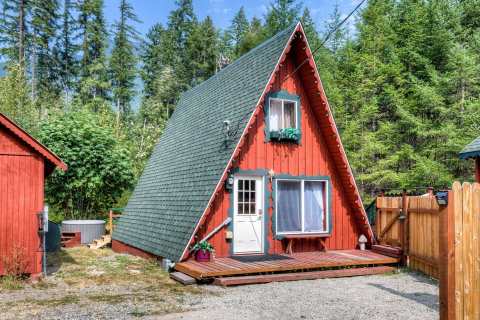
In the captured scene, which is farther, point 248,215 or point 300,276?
point 248,215

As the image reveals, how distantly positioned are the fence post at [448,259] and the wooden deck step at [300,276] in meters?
5.16

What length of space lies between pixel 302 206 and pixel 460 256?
763 cm

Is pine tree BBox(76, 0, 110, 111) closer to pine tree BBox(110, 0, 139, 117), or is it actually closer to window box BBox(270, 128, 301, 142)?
pine tree BBox(110, 0, 139, 117)

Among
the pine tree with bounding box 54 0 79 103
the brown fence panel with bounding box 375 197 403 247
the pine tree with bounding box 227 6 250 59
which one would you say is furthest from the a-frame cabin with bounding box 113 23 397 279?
the pine tree with bounding box 227 6 250 59

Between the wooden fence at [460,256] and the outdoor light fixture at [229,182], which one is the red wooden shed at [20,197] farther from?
the wooden fence at [460,256]

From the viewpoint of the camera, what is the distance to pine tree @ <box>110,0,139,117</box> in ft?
143

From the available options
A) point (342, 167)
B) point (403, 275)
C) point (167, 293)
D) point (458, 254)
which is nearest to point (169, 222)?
point (167, 293)

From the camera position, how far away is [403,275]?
33.4 ft

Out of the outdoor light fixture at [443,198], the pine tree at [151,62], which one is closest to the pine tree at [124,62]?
the pine tree at [151,62]

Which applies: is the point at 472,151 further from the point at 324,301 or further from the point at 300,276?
the point at 324,301

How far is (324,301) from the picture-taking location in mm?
7555

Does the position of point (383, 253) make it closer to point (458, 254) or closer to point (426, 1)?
point (458, 254)

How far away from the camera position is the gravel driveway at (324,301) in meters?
6.68

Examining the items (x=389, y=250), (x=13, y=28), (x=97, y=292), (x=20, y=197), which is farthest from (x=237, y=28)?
(x=97, y=292)
